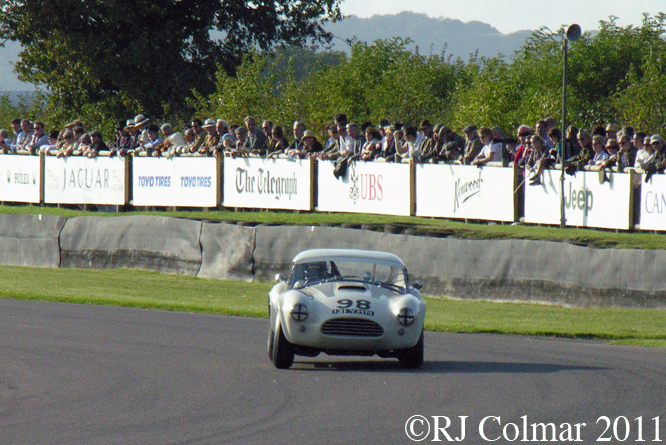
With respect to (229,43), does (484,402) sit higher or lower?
lower

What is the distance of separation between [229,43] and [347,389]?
42090mm

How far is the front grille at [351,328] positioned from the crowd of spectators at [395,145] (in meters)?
8.22

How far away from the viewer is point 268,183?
23375 mm

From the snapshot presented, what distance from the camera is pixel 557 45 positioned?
5569 centimetres

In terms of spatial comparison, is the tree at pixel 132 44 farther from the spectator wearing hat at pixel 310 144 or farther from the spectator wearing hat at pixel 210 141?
the spectator wearing hat at pixel 310 144

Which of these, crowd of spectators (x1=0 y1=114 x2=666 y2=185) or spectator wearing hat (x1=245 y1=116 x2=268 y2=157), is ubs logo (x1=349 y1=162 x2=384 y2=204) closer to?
crowd of spectators (x1=0 y1=114 x2=666 y2=185)

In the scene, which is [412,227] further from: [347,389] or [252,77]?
[252,77]

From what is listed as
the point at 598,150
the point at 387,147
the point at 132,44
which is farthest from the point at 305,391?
the point at 132,44

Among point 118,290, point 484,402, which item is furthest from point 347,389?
point 118,290

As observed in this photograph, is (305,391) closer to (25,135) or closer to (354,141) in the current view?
(354,141)

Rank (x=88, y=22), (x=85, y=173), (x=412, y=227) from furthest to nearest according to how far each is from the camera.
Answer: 1. (x=88, y=22)
2. (x=85, y=173)
3. (x=412, y=227)

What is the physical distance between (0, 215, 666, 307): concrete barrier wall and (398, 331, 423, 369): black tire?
19.3ft

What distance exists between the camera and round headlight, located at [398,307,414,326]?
10703mm

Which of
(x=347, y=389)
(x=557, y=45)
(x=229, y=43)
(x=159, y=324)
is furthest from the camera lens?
(x=557, y=45)
